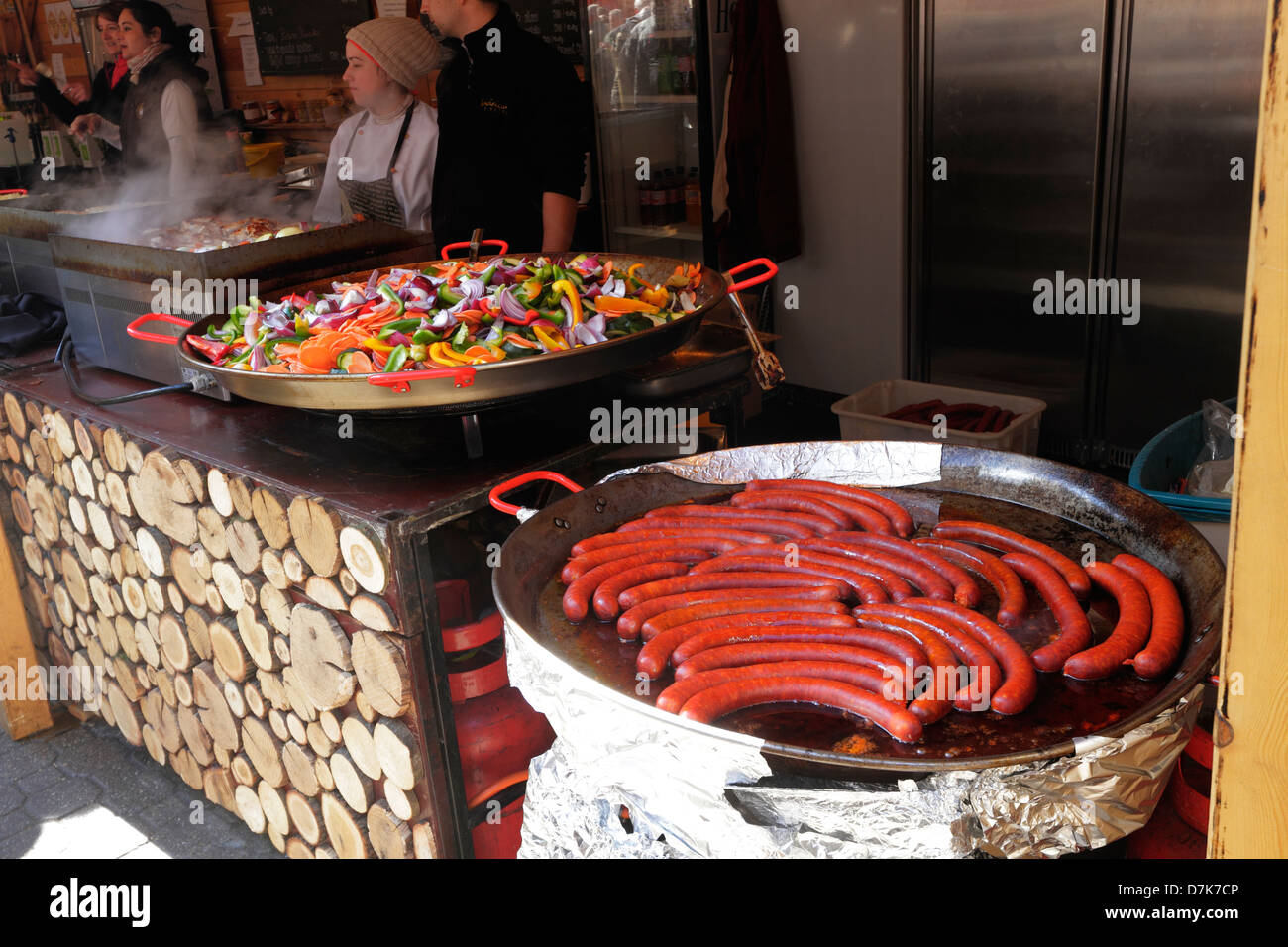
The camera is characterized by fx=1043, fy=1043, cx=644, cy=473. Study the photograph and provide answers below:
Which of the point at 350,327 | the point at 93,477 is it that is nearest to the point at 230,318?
the point at 350,327

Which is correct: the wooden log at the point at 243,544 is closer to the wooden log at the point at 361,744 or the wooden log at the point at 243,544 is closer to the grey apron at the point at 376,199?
the wooden log at the point at 361,744

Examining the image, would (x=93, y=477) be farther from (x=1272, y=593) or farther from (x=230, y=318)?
(x=1272, y=593)

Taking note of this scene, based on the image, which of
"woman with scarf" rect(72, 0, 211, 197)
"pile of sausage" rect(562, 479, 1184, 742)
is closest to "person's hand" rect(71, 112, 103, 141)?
"woman with scarf" rect(72, 0, 211, 197)

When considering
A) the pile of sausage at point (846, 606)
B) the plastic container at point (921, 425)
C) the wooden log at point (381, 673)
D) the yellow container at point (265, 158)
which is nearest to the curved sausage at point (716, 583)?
the pile of sausage at point (846, 606)

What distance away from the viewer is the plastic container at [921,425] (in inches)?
165

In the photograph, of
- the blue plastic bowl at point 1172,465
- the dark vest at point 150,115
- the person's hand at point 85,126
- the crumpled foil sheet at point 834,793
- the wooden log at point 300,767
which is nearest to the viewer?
the crumpled foil sheet at point 834,793

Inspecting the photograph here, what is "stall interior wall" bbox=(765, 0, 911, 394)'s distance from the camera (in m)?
5.38

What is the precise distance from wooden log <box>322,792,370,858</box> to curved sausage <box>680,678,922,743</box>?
1447mm

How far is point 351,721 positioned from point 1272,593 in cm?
190

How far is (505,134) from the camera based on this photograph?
164 inches

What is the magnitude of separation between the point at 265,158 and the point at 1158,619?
26.0 feet

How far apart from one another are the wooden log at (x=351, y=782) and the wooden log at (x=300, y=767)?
4.2 inches

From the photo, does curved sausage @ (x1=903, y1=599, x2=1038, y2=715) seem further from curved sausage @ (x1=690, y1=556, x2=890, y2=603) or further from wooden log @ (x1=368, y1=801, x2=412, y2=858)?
wooden log @ (x1=368, y1=801, x2=412, y2=858)

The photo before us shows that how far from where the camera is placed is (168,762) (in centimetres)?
340
